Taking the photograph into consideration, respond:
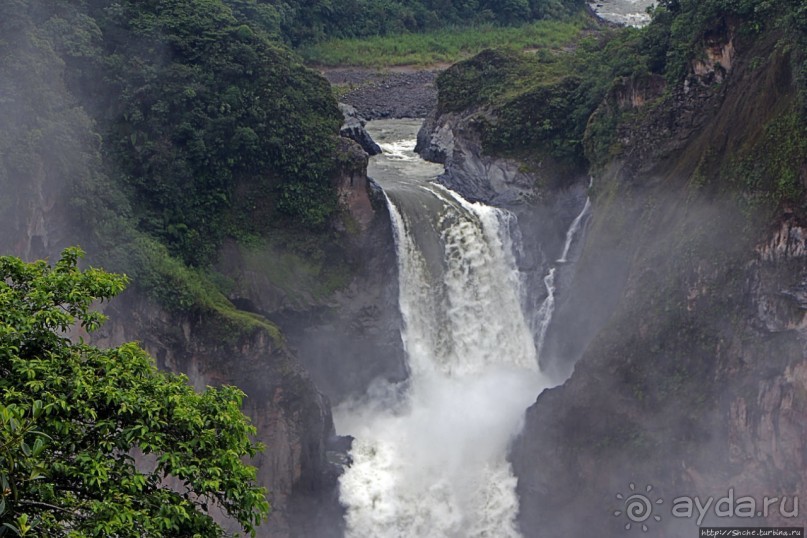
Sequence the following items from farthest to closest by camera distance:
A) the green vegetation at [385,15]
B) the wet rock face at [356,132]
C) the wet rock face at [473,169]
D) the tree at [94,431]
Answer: the green vegetation at [385,15] → the wet rock face at [356,132] → the wet rock face at [473,169] → the tree at [94,431]

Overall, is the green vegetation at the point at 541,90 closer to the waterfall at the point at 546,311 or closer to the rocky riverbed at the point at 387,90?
the waterfall at the point at 546,311

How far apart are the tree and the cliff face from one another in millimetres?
14124

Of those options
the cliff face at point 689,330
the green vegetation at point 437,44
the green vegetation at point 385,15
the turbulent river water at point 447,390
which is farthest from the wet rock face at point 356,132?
the green vegetation at point 437,44

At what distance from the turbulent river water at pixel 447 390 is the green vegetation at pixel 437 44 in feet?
66.6

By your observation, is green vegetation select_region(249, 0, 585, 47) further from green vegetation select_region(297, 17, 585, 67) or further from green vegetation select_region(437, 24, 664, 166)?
green vegetation select_region(437, 24, 664, 166)

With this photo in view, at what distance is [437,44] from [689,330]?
3517cm

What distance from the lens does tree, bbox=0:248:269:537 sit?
984 cm

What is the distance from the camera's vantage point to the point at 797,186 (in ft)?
70.7

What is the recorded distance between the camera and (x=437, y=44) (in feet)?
182

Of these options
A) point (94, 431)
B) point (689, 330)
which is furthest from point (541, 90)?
point (94, 431)

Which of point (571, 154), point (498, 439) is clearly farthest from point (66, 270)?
point (571, 154)

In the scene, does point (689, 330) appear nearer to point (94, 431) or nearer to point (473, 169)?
point (473, 169)

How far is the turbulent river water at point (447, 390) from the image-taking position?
87.6 ft

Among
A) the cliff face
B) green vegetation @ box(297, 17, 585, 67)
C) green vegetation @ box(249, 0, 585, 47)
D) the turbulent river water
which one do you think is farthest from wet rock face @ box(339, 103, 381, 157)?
green vegetation @ box(297, 17, 585, 67)
